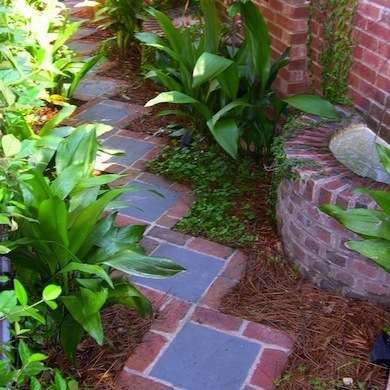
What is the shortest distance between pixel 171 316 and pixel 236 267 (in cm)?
43

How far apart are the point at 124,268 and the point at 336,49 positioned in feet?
5.52

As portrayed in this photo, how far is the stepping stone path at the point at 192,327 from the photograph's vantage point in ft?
6.98

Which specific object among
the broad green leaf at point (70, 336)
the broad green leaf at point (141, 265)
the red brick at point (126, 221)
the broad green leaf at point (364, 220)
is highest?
the broad green leaf at point (364, 220)

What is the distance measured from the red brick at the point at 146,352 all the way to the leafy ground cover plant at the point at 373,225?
79cm

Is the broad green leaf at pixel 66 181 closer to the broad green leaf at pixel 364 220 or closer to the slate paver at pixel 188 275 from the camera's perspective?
the slate paver at pixel 188 275

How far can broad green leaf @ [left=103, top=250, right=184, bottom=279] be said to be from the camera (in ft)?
6.78

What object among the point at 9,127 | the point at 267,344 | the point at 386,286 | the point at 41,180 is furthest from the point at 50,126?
the point at 386,286

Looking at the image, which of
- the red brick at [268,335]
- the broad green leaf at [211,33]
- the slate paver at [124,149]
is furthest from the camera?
the slate paver at [124,149]

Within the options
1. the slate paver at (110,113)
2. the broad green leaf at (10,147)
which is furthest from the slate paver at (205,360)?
the slate paver at (110,113)

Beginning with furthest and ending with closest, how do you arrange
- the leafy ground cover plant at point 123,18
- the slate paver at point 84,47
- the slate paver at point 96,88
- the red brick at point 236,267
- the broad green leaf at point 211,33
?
the slate paver at point 84,47, the leafy ground cover plant at point 123,18, the slate paver at point 96,88, the broad green leaf at point 211,33, the red brick at point 236,267

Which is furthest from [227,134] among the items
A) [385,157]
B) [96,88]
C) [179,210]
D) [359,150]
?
[96,88]

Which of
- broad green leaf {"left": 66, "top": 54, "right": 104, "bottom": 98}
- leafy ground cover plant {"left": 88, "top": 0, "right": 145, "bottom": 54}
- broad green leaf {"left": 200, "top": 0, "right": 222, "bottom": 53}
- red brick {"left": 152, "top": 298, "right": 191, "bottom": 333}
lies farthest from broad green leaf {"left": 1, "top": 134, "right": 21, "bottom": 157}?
leafy ground cover plant {"left": 88, "top": 0, "right": 145, "bottom": 54}

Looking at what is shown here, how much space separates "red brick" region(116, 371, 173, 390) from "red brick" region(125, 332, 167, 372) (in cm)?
4

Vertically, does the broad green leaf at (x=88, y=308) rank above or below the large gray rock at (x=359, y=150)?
below
